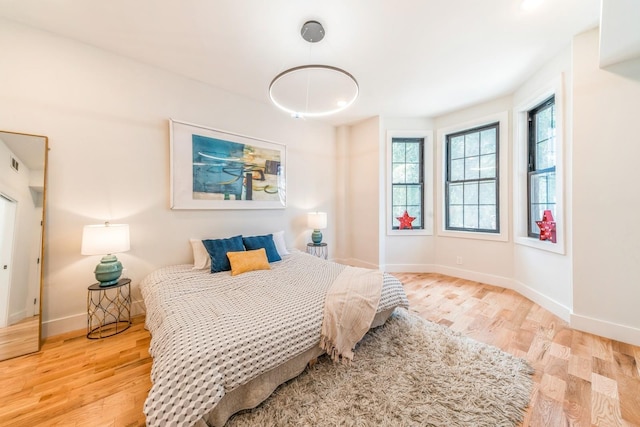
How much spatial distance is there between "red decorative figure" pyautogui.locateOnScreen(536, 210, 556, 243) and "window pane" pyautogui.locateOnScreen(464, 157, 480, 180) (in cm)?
117

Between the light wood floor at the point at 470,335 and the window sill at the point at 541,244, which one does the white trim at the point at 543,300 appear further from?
the window sill at the point at 541,244

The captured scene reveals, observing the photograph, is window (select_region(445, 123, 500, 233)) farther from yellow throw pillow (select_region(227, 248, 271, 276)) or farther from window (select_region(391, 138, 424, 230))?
yellow throw pillow (select_region(227, 248, 271, 276))

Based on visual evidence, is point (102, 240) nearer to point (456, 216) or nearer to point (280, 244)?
point (280, 244)

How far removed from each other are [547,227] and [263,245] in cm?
340

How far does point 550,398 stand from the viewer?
1485 mm

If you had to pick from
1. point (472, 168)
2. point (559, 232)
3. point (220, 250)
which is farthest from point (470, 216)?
point (220, 250)

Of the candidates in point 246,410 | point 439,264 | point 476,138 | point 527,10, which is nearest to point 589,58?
point 527,10

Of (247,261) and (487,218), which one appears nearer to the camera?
(247,261)

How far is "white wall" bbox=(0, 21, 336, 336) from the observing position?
2129 mm

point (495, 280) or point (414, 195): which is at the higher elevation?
point (414, 195)

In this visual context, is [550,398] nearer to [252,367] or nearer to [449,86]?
[252,367]

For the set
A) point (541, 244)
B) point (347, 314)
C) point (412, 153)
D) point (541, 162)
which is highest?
point (412, 153)

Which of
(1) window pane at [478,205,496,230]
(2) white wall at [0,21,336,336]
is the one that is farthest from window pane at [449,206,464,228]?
(2) white wall at [0,21,336,336]

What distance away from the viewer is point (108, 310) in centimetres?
242
